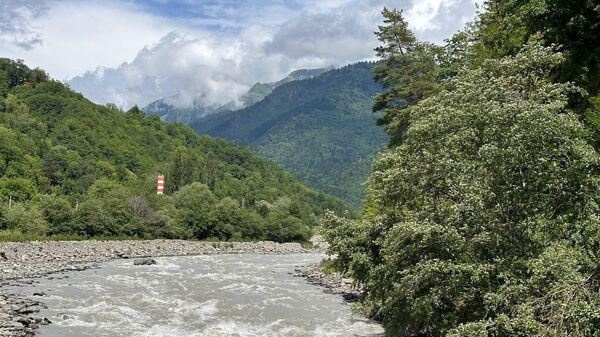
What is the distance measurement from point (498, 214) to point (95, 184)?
12929cm

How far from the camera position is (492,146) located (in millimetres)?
14625

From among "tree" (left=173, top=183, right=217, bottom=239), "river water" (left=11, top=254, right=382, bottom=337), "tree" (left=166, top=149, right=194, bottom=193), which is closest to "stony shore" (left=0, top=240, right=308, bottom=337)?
"river water" (left=11, top=254, right=382, bottom=337)

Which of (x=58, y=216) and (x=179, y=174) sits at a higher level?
(x=179, y=174)

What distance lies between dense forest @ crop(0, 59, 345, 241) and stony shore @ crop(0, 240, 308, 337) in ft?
26.8

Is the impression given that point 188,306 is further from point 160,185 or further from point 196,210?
point 160,185

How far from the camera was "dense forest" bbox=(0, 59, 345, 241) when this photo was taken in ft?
288

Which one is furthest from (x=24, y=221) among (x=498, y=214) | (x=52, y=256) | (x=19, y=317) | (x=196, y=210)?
(x=498, y=214)

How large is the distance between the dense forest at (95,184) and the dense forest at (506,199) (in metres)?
68.2

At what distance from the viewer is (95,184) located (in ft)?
432

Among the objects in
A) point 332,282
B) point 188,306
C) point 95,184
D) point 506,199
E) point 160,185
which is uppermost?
point 160,185

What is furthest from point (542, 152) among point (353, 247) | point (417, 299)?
point (353, 247)

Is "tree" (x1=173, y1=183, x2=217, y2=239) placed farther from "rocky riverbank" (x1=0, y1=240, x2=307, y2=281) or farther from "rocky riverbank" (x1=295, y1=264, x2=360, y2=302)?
"rocky riverbank" (x1=295, y1=264, x2=360, y2=302)

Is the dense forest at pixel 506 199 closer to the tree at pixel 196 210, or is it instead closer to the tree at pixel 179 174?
the tree at pixel 196 210

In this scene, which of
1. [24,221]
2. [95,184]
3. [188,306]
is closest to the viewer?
[188,306]
